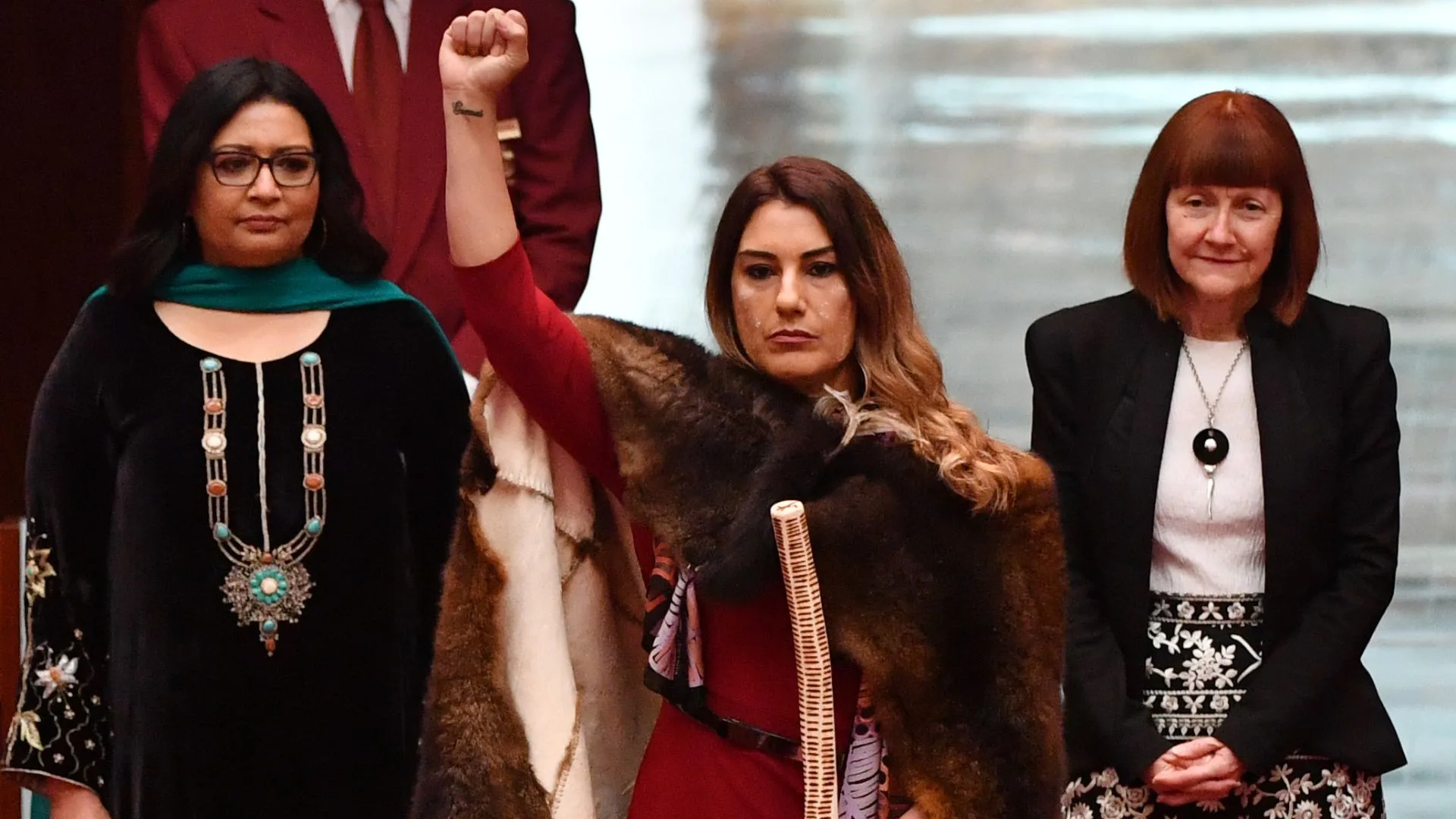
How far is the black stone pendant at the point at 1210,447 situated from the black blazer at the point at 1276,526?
0.17 ft

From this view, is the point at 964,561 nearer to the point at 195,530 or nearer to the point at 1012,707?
the point at 1012,707

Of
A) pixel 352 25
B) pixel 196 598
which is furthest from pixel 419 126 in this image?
pixel 196 598

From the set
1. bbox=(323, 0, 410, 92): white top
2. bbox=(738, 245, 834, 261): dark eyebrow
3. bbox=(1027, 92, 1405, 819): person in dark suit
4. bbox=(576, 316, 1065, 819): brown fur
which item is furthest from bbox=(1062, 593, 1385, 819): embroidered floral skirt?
bbox=(323, 0, 410, 92): white top

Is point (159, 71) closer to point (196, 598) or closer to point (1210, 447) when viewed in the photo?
point (196, 598)

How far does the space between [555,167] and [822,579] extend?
132cm

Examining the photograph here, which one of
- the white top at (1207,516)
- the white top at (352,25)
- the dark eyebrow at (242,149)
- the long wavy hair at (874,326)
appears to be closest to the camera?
the long wavy hair at (874,326)

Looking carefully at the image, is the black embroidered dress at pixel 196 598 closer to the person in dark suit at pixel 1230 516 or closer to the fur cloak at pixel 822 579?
the fur cloak at pixel 822 579

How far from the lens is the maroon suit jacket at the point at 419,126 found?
3.23 m

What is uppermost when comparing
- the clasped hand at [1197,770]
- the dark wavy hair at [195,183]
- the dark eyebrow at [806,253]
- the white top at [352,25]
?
the white top at [352,25]

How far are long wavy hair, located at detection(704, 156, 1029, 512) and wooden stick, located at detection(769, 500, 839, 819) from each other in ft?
0.54

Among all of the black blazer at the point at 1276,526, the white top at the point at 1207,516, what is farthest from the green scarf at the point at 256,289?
the white top at the point at 1207,516

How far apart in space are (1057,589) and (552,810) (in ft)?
2.16

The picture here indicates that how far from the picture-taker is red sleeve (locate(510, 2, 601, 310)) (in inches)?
132

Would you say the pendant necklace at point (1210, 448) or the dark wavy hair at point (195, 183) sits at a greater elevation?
the dark wavy hair at point (195, 183)
